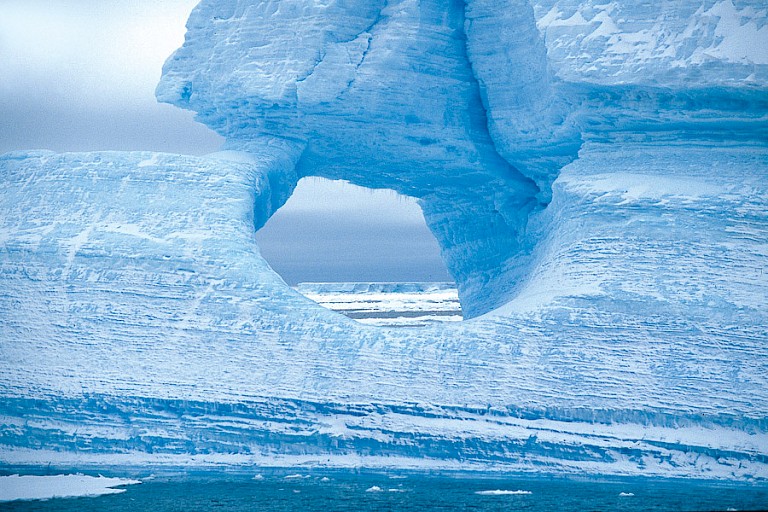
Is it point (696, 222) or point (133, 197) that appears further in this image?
point (133, 197)

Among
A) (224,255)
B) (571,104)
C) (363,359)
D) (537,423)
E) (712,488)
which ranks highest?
(571,104)

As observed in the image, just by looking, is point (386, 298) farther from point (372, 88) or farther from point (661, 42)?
Result: point (661, 42)

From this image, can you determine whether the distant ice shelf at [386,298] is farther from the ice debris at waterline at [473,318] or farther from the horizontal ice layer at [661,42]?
the horizontal ice layer at [661,42]

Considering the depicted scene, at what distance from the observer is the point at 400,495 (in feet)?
26.5

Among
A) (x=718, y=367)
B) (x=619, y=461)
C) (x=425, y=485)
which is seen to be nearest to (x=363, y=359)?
(x=425, y=485)

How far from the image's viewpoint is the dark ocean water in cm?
769

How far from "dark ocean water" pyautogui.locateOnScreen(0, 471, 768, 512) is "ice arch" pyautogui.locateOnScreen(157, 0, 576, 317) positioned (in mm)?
3897

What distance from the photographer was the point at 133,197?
32.9 ft

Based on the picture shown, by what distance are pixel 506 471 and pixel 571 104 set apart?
3.76 metres

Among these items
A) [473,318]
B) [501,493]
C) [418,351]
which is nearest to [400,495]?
[501,493]

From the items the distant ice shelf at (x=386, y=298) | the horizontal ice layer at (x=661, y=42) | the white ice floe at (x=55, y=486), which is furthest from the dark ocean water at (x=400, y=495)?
the distant ice shelf at (x=386, y=298)

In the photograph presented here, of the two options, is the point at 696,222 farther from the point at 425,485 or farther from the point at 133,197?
the point at 133,197

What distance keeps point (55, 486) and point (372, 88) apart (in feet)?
17.3

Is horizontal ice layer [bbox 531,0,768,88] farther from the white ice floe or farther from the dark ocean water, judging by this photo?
the white ice floe
